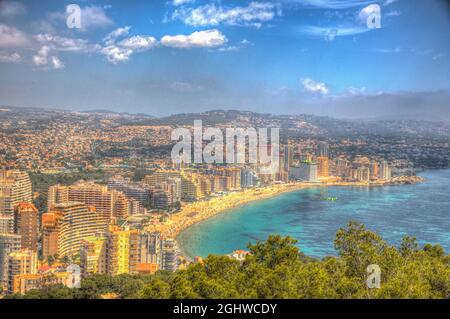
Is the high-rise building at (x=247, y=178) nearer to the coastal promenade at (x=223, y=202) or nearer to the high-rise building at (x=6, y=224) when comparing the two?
the coastal promenade at (x=223, y=202)

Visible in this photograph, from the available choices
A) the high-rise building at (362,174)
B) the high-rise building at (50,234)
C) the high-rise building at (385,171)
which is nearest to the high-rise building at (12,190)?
the high-rise building at (50,234)

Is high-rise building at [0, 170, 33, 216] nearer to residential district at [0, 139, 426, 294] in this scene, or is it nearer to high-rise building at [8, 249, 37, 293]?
residential district at [0, 139, 426, 294]

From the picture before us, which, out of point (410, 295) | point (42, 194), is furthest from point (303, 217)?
point (410, 295)

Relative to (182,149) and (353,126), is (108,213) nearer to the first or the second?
(182,149)

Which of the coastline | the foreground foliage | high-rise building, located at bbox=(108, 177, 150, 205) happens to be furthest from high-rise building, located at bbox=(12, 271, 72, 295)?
high-rise building, located at bbox=(108, 177, 150, 205)

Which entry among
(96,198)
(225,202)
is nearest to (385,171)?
A: (225,202)

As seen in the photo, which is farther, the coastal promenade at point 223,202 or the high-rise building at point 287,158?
the high-rise building at point 287,158

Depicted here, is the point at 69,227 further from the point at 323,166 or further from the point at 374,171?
the point at 374,171
